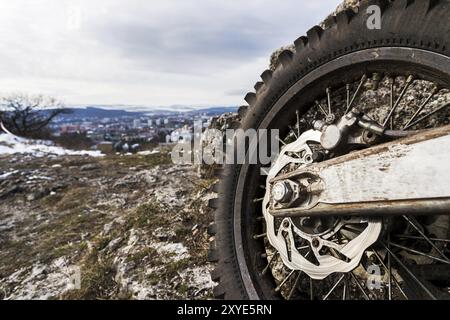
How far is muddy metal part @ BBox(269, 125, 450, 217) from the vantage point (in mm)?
1384

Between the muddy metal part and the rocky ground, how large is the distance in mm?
1512

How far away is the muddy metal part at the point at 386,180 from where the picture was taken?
138 centimetres

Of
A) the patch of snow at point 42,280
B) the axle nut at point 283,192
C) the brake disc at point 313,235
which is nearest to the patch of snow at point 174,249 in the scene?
the patch of snow at point 42,280

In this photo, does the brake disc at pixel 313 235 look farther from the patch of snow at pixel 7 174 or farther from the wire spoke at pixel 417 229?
the patch of snow at pixel 7 174

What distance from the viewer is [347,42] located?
1.82m

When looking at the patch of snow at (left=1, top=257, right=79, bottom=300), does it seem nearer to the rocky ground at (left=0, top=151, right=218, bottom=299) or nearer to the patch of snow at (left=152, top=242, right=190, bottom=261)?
the rocky ground at (left=0, top=151, right=218, bottom=299)

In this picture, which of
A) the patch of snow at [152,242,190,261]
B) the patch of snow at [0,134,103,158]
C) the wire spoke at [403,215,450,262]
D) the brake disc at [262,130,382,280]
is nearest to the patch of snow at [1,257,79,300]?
the patch of snow at [152,242,190,261]

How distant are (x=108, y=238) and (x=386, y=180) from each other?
3.20 metres

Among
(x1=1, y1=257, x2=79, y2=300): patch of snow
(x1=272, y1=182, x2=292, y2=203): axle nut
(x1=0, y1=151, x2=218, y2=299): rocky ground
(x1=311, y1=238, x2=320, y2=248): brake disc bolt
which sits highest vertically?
(x1=272, y1=182, x2=292, y2=203): axle nut

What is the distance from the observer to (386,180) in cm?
152

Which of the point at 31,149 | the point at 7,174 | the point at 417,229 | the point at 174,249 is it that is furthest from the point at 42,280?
the point at 31,149

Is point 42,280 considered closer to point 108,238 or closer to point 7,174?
point 108,238

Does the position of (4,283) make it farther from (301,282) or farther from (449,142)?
(449,142)
